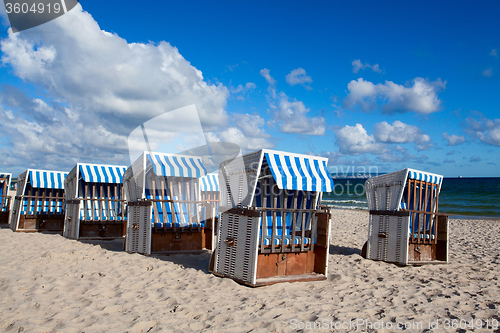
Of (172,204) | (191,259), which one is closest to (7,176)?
(172,204)

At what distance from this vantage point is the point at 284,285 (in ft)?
17.3

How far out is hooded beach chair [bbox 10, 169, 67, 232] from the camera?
11.6 m

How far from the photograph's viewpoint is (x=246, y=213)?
209 inches

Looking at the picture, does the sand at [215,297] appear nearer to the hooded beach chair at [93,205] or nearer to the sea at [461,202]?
the hooded beach chair at [93,205]

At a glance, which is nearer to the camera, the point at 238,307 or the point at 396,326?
the point at 396,326

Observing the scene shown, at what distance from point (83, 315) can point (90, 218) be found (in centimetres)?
751

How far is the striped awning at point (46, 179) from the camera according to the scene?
466 inches

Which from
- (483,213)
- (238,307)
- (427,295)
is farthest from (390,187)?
(483,213)

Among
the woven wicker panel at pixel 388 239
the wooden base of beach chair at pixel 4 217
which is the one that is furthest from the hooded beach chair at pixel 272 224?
the wooden base of beach chair at pixel 4 217

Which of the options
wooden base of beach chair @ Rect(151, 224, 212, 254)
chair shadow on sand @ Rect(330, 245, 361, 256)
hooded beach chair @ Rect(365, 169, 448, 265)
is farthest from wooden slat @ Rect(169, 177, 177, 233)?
hooded beach chair @ Rect(365, 169, 448, 265)

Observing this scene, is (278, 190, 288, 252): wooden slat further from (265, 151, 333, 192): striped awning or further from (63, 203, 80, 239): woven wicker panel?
(63, 203, 80, 239): woven wicker panel

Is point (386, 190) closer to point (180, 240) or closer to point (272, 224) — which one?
point (272, 224)

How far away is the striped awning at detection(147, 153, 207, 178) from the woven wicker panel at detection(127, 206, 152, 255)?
3.16 feet

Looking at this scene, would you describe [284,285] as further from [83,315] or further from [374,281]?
[83,315]
